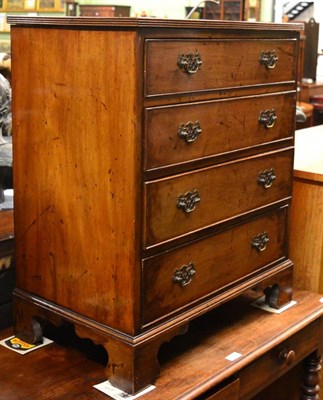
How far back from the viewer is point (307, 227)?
2482 millimetres

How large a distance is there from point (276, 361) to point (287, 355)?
42 millimetres

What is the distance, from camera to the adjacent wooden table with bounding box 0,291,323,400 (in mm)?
1818

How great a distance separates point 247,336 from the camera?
2113mm

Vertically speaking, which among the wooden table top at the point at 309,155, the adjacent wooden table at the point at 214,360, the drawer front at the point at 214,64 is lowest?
the adjacent wooden table at the point at 214,360

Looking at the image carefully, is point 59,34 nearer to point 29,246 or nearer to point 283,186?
point 29,246

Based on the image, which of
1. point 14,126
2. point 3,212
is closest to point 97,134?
point 14,126

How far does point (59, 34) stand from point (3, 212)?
753 millimetres

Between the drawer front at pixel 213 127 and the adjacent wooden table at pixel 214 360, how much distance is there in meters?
0.56

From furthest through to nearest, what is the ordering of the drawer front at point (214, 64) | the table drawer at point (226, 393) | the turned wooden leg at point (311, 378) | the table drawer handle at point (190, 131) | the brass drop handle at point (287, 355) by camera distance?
the turned wooden leg at point (311, 378), the brass drop handle at point (287, 355), the table drawer at point (226, 393), the table drawer handle at point (190, 131), the drawer front at point (214, 64)

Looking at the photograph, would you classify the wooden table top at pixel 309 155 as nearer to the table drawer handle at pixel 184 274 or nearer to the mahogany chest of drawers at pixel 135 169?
the mahogany chest of drawers at pixel 135 169

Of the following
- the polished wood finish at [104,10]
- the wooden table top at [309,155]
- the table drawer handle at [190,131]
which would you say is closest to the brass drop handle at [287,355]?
the wooden table top at [309,155]

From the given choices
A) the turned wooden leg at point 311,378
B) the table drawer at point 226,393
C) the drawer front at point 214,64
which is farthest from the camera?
the turned wooden leg at point 311,378

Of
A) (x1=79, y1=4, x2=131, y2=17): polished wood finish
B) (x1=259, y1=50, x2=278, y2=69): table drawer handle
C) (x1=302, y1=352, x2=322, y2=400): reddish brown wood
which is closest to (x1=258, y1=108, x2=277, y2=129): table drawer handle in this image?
(x1=259, y1=50, x2=278, y2=69): table drawer handle

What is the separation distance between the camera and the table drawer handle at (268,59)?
1.97m
